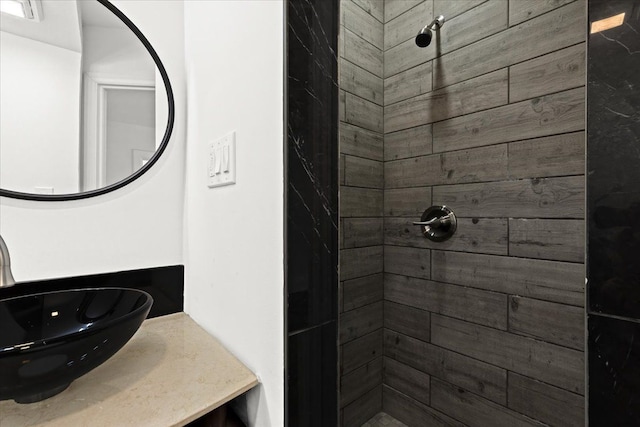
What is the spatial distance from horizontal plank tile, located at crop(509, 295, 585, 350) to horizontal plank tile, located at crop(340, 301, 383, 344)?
2.23 ft

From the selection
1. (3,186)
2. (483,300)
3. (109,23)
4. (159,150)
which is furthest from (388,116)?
(3,186)

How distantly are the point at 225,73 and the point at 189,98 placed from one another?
0.38 meters

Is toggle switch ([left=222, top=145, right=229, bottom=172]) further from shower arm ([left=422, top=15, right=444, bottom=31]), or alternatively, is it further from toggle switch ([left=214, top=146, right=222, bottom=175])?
shower arm ([left=422, top=15, right=444, bottom=31])

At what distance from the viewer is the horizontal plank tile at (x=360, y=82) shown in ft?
5.18

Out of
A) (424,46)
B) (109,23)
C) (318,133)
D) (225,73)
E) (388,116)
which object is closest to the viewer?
(318,133)

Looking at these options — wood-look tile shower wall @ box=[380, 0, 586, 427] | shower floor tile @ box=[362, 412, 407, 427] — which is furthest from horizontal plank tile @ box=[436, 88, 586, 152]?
shower floor tile @ box=[362, 412, 407, 427]

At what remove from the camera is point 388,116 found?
174cm

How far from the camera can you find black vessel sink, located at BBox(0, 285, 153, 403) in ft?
1.52

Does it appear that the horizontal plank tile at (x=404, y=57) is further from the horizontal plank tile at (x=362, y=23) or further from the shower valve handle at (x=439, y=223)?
the shower valve handle at (x=439, y=223)

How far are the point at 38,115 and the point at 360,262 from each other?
141 cm

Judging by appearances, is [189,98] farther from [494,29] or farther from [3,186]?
[494,29]

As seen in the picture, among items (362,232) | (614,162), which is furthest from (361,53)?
(614,162)

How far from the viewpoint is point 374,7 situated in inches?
67.8

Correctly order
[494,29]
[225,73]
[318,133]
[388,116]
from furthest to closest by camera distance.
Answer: [388,116] < [494,29] < [225,73] < [318,133]
